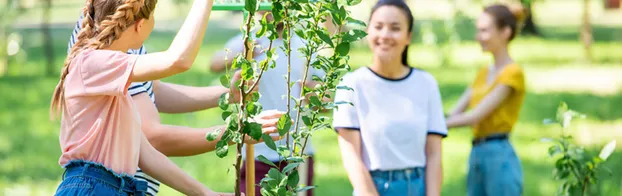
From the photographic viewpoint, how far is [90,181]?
2.88 m

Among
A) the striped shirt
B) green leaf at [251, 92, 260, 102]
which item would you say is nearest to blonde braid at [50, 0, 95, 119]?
the striped shirt

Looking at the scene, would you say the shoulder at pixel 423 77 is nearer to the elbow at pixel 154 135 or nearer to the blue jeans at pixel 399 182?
the blue jeans at pixel 399 182

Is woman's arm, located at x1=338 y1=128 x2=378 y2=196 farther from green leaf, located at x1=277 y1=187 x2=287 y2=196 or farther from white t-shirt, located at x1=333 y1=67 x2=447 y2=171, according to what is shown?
green leaf, located at x1=277 y1=187 x2=287 y2=196

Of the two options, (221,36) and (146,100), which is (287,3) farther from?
(221,36)

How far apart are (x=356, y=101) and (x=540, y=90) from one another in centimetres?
940

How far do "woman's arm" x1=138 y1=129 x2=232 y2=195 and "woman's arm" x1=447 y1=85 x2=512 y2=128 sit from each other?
2721 mm

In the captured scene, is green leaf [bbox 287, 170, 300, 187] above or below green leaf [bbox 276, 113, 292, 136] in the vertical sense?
below

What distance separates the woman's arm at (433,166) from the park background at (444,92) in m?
0.74

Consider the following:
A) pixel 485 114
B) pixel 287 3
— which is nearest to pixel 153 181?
pixel 287 3

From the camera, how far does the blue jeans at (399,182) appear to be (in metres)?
4.23

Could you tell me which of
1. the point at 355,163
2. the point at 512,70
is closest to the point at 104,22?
the point at 355,163

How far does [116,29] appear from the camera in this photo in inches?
114

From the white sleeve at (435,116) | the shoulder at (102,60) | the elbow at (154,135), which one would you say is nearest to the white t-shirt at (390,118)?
the white sleeve at (435,116)

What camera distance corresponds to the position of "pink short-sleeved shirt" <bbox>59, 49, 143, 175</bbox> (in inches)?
111
